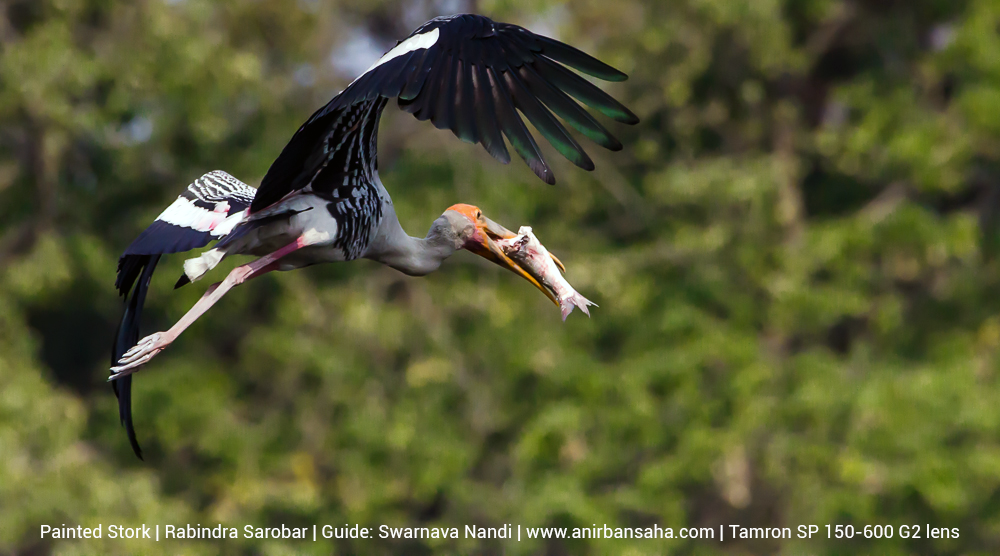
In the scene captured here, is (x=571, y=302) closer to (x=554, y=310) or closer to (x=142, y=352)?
(x=142, y=352)

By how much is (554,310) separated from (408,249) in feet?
23.2

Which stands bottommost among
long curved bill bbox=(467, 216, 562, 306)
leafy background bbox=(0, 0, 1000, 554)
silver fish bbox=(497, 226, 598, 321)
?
silver fish bbox=(497, 226, 598, 321)

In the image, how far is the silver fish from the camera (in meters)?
4.50

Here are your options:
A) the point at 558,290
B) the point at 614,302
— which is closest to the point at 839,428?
the point at 614,302

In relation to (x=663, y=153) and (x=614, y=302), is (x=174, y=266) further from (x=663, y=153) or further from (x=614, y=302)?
(x=663, y=153)

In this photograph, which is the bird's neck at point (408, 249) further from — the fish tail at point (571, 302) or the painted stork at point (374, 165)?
the fish tail at point (571, 302)

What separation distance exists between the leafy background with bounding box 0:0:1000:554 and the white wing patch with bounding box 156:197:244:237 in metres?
5.60

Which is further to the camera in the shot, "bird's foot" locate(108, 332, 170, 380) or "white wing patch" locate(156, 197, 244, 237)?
"white wing patch" locate(156, 197, 244, 237)

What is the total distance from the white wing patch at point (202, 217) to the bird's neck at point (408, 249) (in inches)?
21.1

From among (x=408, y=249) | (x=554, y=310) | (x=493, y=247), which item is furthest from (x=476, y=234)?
(x=554, y=310)

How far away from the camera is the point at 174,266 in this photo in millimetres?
10766

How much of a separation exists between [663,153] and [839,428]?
3.08m

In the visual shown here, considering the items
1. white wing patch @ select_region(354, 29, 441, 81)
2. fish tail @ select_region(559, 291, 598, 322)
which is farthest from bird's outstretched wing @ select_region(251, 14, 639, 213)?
fish tail @ select_region(559, 291, 598, 322)

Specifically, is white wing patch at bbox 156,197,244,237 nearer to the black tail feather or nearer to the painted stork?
the painted stork
